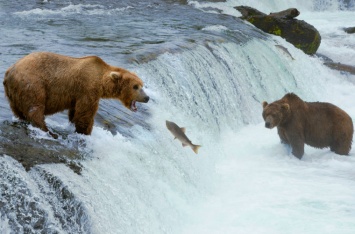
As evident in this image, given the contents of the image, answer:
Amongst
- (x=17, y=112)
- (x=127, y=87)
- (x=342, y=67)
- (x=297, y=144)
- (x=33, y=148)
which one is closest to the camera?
(x=33, y=148)

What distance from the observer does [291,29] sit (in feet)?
48.1

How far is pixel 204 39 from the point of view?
35.4 ft

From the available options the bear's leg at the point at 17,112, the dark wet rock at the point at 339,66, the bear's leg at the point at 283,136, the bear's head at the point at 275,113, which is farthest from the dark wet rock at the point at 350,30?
the bear's leg at the point at 17,112

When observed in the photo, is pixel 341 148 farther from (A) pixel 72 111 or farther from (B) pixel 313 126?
(A) pixel 72 111

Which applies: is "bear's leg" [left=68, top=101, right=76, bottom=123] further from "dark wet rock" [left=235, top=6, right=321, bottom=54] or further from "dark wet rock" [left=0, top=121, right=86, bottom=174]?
"dark wet rock" [left=235, top=6, right=321, bottom=54]

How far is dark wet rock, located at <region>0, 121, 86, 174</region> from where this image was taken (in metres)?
4.41

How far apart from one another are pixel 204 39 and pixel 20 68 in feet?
21.2

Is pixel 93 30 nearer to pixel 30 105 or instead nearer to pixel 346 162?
pixel 346 162

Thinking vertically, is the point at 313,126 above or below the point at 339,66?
above

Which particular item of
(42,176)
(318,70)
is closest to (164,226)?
(42,176)

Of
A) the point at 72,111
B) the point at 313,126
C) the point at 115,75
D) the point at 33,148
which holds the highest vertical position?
the point at 115,75

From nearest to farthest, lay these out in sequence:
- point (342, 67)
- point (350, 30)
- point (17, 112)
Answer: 1. point (17, 112)
2. point (342, 67)
3. point (350, 30)

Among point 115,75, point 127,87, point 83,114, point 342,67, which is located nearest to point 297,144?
point 127,87

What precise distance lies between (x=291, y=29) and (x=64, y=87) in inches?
421
